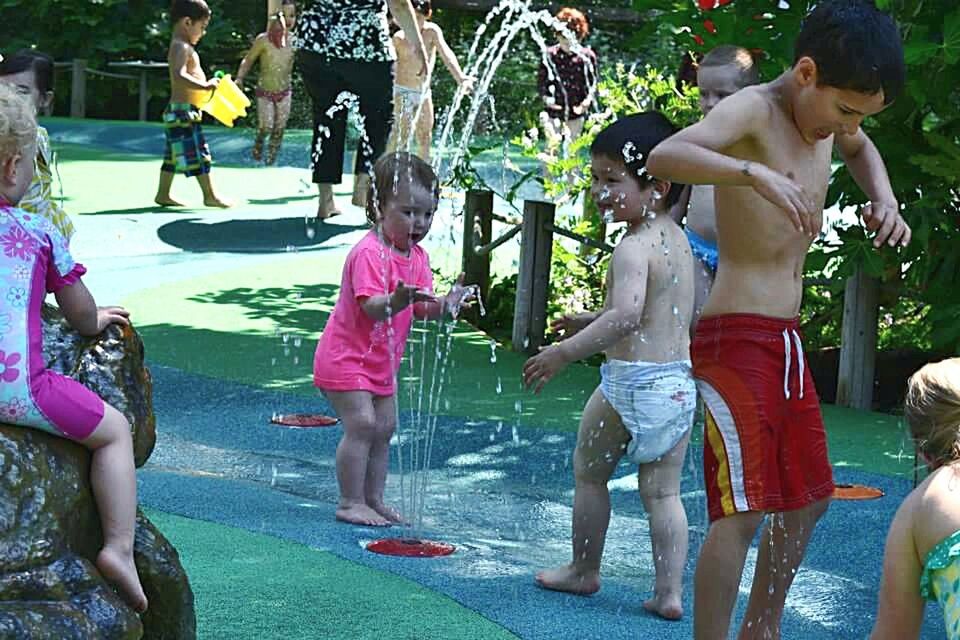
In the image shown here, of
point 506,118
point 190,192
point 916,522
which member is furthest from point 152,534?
point 506,118

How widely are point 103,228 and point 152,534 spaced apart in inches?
312

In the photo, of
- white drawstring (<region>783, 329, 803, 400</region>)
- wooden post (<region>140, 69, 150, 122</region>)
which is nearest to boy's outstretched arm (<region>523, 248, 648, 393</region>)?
white drawstring (<region>783, 329, 803, 400</region>)

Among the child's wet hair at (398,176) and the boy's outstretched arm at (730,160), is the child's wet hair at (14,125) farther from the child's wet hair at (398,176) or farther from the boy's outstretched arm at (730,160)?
the child's wet hair at (398,176)

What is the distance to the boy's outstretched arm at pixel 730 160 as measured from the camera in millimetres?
3129

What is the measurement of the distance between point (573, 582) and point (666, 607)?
27 centimetres

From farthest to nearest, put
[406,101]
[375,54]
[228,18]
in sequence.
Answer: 1. [228,18]
2. [406,101]
3. [375,54]

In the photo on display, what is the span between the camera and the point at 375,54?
10617mm

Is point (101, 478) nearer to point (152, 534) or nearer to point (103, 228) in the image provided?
point (152, 534)

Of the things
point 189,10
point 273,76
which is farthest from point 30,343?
point 273,76

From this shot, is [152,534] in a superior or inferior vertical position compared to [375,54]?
inferior

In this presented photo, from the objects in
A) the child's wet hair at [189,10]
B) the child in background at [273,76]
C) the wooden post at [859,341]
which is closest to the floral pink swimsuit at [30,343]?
the wooden post at [859,341]

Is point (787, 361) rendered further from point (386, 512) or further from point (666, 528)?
point (386, 512)

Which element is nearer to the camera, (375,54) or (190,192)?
(375,54)

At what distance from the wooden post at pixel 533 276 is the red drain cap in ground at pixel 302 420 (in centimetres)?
191
